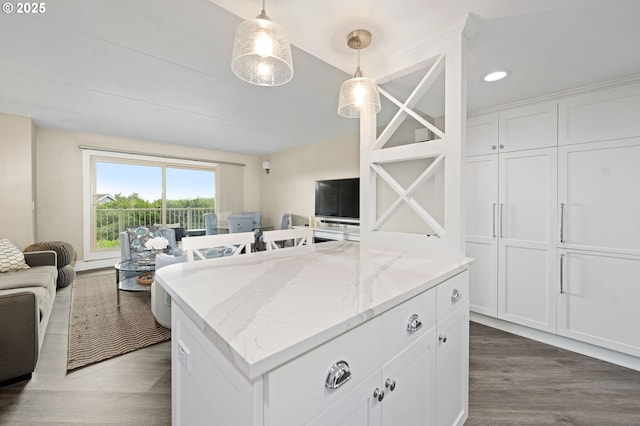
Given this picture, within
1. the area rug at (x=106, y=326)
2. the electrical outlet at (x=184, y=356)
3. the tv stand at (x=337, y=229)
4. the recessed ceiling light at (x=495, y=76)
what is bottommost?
the area rug at (x=106, y=326)

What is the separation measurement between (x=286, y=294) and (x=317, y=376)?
0.29m

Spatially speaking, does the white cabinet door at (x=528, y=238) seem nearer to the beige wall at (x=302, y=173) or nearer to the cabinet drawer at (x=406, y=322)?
the cabinet drawer at (x=406, y=322)

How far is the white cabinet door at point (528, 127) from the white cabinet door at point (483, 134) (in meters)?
0.05

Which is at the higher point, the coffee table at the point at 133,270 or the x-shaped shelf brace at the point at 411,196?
the x-shaped shelf brace at the point at 411,196

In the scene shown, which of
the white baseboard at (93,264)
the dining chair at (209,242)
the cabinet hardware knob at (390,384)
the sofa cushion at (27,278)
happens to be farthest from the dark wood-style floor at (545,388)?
the white baseboard at (93,264)

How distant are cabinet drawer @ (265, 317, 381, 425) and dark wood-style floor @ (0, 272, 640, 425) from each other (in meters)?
1.30

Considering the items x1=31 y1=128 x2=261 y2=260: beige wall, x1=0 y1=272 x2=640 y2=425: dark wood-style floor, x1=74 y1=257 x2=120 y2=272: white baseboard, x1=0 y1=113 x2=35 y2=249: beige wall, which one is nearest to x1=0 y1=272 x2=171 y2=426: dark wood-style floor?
x1=0 y1=272 x2=640 y2=425: dark wood-style floor

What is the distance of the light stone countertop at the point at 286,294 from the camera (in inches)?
22.7

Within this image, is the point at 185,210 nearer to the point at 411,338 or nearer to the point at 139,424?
the point at 139,424

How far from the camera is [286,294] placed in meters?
0.87

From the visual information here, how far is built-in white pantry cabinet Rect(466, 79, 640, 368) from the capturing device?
2.04m

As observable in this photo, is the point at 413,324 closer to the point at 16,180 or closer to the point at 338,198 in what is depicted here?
the point at 338,198

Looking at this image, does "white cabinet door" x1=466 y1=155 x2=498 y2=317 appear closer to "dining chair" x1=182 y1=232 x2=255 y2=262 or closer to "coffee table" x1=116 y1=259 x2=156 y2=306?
"dining chair" x1=182 y1=232 x2=255 y2=262

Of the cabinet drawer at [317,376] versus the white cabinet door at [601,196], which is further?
the white cabinet door at [601,196]
